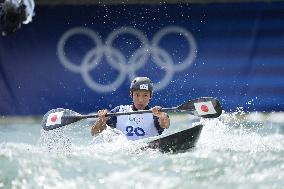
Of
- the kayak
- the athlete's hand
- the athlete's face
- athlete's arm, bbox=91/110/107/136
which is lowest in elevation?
the kayak

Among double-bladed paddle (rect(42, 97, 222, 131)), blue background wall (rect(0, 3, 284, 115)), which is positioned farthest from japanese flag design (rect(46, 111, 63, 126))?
blue background wall (rect(0, 3, 284, 115))

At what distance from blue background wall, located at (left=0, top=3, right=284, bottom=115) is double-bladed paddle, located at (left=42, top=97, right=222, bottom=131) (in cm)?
335

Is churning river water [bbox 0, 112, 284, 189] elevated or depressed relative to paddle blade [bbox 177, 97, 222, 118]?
depressed

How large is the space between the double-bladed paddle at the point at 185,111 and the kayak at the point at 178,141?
1.02ft

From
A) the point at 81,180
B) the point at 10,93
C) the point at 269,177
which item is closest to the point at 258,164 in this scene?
the point at 269,177

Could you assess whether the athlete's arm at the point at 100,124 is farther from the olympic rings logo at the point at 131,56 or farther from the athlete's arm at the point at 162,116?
the olympic rings logo at the point at 131,56

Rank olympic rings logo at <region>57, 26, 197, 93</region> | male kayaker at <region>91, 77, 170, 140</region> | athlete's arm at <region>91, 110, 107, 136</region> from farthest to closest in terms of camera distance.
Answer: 1. olympic rings logo at <region>57, 26, 197, 93</region>
2. male kayaker at <region>91, 77, 170, 140</region>
3. athlete's arm at <region>91, 110, 107, 136</region>

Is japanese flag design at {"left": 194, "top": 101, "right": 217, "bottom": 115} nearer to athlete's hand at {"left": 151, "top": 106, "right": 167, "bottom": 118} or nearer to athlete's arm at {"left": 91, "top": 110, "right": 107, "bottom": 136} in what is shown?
athlete's hand at {"left": 151, "top": 106, "right": 167, "bottom": 118}

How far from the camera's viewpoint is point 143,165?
4.95 metres

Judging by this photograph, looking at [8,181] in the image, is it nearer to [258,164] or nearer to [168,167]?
[168,167]

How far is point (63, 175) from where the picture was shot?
461cm

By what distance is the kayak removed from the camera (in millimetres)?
5605

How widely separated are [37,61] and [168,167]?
5.48 metres

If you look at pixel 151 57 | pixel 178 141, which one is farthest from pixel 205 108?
pixel 151 57
